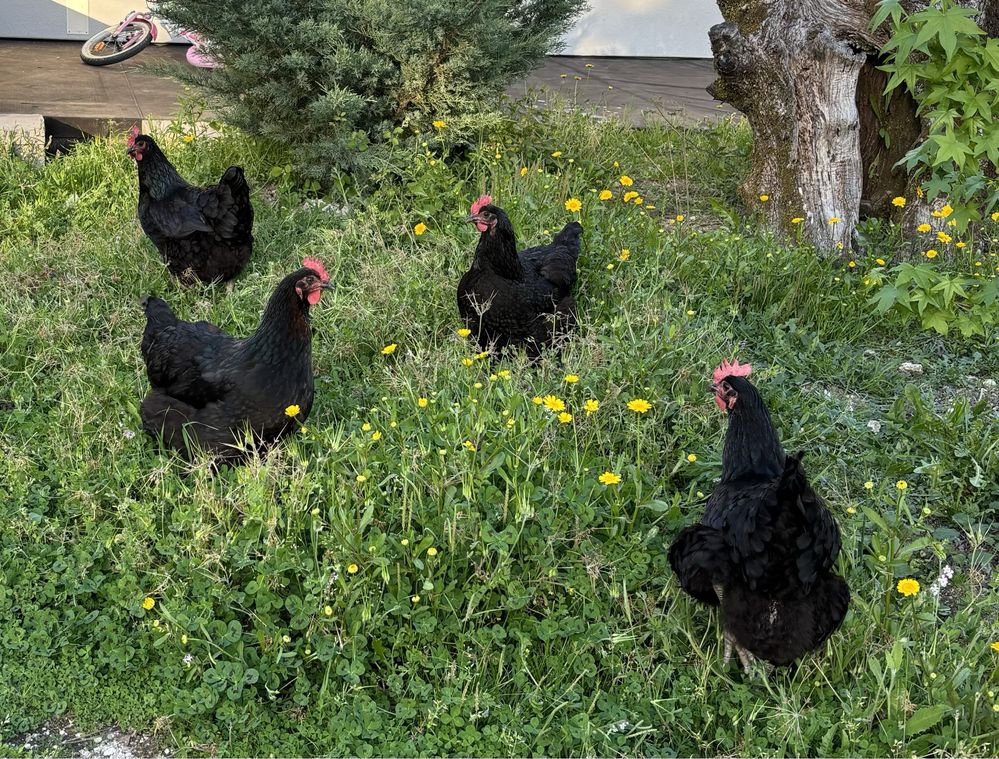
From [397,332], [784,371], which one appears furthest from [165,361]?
[784,371]

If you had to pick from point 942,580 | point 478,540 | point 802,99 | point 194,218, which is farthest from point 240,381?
point 802,99

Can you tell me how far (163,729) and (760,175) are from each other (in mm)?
4814

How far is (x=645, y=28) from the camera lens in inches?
498

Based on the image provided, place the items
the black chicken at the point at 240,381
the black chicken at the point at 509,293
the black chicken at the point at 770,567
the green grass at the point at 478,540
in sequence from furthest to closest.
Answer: the black chicken at the point at 509,293, the black chicken at the point at 240,381, the green grass at the point at 478,540, the black chicken at the point at 770,567

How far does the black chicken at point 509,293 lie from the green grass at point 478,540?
208 millimetres

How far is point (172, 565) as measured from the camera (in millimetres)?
3189

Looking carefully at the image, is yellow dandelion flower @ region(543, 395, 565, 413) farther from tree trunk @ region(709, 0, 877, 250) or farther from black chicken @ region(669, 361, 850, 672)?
tree trunk @ region(709, 0, 877, 250)

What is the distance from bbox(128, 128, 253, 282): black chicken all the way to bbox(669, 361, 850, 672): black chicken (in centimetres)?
334

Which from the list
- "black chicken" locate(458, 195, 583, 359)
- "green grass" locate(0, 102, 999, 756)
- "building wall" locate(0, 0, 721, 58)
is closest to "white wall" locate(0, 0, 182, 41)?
"building wall" locate(0, 0, 721, 58)

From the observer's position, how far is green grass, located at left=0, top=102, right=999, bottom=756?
2.86 meters

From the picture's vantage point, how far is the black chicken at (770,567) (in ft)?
8.59

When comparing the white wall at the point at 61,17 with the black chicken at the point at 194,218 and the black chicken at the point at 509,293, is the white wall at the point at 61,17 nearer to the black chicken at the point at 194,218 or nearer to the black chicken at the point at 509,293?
the black chicken at the point at 194,218

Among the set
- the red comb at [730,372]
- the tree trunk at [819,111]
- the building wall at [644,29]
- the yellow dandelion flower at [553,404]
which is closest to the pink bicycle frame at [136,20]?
the building wall at [644,29]

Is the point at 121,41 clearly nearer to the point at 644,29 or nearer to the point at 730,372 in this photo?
the point at 644,29
